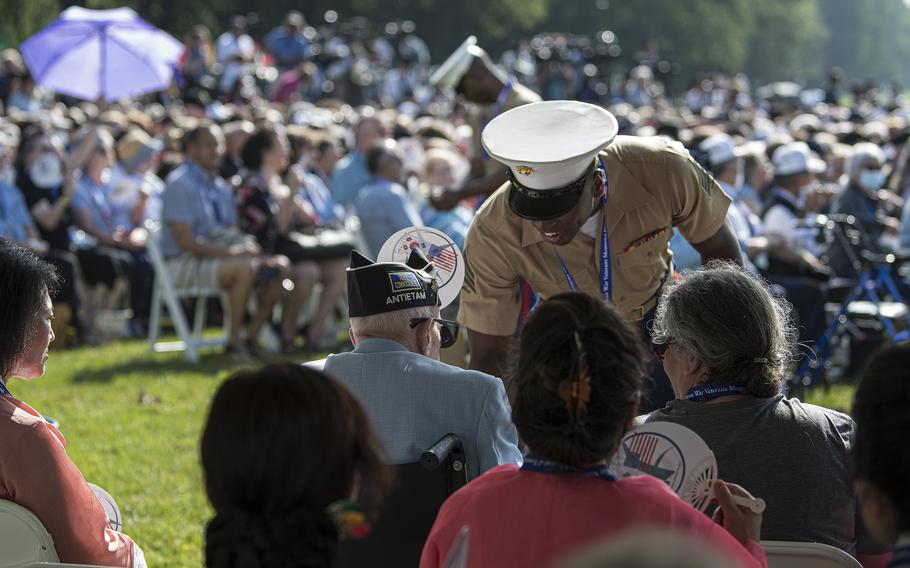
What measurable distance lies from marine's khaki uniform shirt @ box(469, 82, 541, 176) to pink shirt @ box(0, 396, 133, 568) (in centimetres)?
334

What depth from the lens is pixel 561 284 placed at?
12.6 feet

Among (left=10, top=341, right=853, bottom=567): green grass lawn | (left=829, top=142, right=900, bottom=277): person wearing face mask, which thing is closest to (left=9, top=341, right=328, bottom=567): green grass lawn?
(left=10, top=341, right=853, bottom=567): green grass lawn

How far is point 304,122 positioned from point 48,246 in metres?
5.35

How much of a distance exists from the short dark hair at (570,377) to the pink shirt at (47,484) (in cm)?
124

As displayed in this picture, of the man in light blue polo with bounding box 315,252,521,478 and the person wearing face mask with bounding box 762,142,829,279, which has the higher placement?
the man in light blue polo with bounding box 315,252,521,478

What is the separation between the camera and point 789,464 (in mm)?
2691

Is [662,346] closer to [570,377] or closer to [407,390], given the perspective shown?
[407,390]

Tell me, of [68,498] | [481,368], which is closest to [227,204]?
[481,368]

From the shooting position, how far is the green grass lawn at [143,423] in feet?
16.4

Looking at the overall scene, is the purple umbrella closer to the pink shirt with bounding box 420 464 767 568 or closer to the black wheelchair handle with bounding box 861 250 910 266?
the black wheelchair handle with bounding box 861 250 910 266

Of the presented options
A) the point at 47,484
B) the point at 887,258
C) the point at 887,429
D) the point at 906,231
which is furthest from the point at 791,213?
the point at 887,429

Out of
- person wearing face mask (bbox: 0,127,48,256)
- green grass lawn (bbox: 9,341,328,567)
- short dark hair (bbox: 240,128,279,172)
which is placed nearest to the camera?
green grass lawn (bbox: 9,341,328,567)

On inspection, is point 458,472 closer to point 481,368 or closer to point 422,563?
point 422,563

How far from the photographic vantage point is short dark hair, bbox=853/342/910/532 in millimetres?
1720
